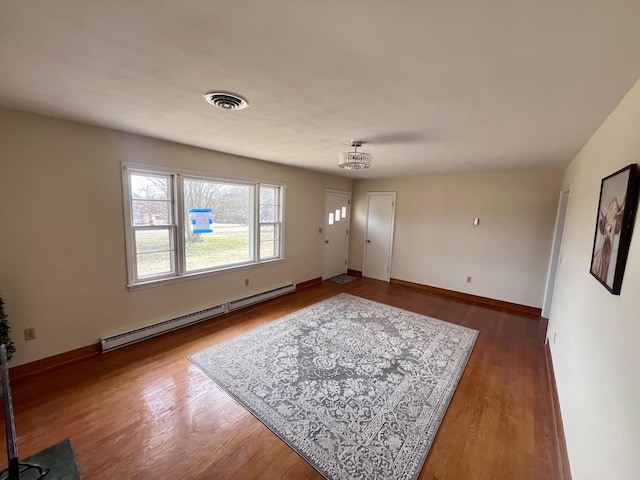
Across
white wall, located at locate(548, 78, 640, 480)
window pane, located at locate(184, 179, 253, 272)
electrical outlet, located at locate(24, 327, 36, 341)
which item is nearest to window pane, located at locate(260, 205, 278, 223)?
window pane, located at locate(184, 179, 253, 272)

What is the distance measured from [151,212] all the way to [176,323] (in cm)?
137

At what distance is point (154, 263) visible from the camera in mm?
3145

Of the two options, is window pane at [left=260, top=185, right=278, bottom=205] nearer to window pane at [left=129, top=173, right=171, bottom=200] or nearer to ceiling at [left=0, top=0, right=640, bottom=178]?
window pane at [left=129, top=173, right=171, bottom=200]

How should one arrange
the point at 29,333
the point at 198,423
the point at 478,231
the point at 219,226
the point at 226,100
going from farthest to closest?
the point at 478,231
the point at 219,226
the point at 29,333
the point at 198,423
the point at 226,100

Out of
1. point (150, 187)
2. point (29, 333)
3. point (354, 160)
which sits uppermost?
point (354, 160)

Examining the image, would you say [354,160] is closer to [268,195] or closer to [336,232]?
[268,195]

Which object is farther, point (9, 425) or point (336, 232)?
point (336, 232)


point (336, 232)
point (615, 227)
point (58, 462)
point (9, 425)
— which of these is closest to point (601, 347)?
point (615, 227)

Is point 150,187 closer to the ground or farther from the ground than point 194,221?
farther from the ground

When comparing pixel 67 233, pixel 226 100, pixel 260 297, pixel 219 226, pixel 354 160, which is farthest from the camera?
pixel 260 297

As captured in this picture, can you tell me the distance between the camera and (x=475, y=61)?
1215 mm

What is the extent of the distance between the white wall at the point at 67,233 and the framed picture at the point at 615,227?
370 centimetres

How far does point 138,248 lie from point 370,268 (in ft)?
14.7

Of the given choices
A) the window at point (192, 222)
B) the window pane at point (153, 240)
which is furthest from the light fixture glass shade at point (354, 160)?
the window pane at point (153, 240)
